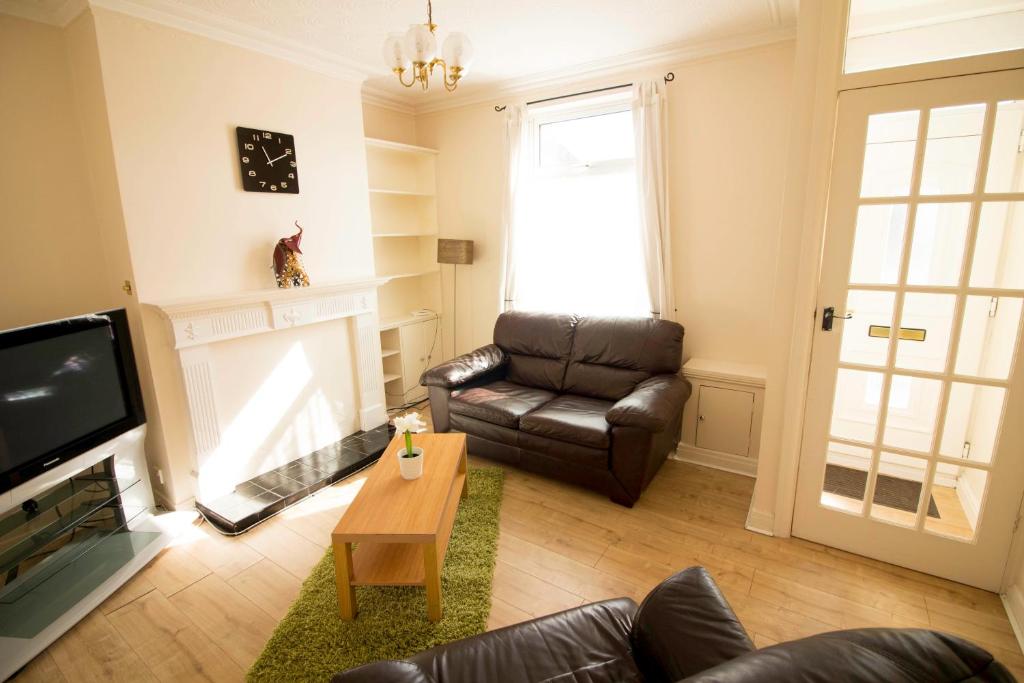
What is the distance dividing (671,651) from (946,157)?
7.01ft

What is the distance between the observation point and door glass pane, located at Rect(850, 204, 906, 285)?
6.76 ft

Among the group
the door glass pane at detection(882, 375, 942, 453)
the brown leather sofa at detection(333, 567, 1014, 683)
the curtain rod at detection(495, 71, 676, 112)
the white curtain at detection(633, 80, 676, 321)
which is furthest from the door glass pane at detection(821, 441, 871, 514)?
the curtain rod at detection(495, 71, 676, 112)

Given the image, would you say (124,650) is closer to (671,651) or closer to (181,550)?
(181,550)

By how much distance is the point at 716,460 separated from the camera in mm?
3146

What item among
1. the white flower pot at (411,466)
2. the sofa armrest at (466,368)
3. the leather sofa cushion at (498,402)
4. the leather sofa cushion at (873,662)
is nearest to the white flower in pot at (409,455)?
the white flower pot at (411,466)

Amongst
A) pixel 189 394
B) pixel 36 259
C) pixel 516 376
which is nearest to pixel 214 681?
pixel 189 394

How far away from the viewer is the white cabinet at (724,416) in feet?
9.79

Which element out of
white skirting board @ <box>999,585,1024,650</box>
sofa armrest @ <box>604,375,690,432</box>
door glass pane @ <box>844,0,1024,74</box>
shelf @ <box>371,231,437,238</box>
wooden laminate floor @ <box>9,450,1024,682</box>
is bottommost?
wooden laminate floor @ <box>9,450,1024,682</box>

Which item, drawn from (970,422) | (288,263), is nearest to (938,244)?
(970,422)

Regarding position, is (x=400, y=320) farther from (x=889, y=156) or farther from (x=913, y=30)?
(x=913, y=30)

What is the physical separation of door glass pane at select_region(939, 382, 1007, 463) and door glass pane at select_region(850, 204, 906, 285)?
0.58 metres

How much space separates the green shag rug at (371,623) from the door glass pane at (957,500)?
2083 millimetres

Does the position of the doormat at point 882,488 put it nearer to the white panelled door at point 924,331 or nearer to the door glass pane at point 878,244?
the white panelled door at point 924,331

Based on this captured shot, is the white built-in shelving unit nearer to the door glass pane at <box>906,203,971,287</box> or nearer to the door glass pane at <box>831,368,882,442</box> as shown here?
the door glass pane at <box>831,368,882,442</box>
